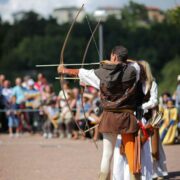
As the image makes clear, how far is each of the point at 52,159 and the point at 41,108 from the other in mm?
6173

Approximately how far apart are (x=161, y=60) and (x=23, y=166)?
50224mm

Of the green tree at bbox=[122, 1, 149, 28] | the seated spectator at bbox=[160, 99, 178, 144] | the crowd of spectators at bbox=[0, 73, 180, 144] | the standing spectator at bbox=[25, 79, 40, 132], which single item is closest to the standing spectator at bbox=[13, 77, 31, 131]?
the crowd of spectators at bbox=[0, 73, 180, 144]

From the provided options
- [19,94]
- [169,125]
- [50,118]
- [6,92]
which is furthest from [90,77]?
[6,92]

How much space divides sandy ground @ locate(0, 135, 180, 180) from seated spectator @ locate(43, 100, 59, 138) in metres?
0.49

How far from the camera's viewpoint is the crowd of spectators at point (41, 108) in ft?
59.1

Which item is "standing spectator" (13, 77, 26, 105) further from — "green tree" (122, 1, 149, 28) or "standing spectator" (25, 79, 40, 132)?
"green tree" (122, 1, 149, 28)

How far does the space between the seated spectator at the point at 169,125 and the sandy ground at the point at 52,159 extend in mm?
552

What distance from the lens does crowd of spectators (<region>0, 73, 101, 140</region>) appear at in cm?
1802

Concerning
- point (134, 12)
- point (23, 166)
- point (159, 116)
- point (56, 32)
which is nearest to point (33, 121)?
point (23, 166)

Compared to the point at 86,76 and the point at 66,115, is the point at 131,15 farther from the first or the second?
the point at 86,76

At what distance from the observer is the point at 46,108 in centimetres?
1856

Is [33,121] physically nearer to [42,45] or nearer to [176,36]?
[176,36]

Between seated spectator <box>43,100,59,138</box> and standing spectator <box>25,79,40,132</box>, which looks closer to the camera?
seated spectator <box>43,100,59,138</box>

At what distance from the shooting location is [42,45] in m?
72.8
